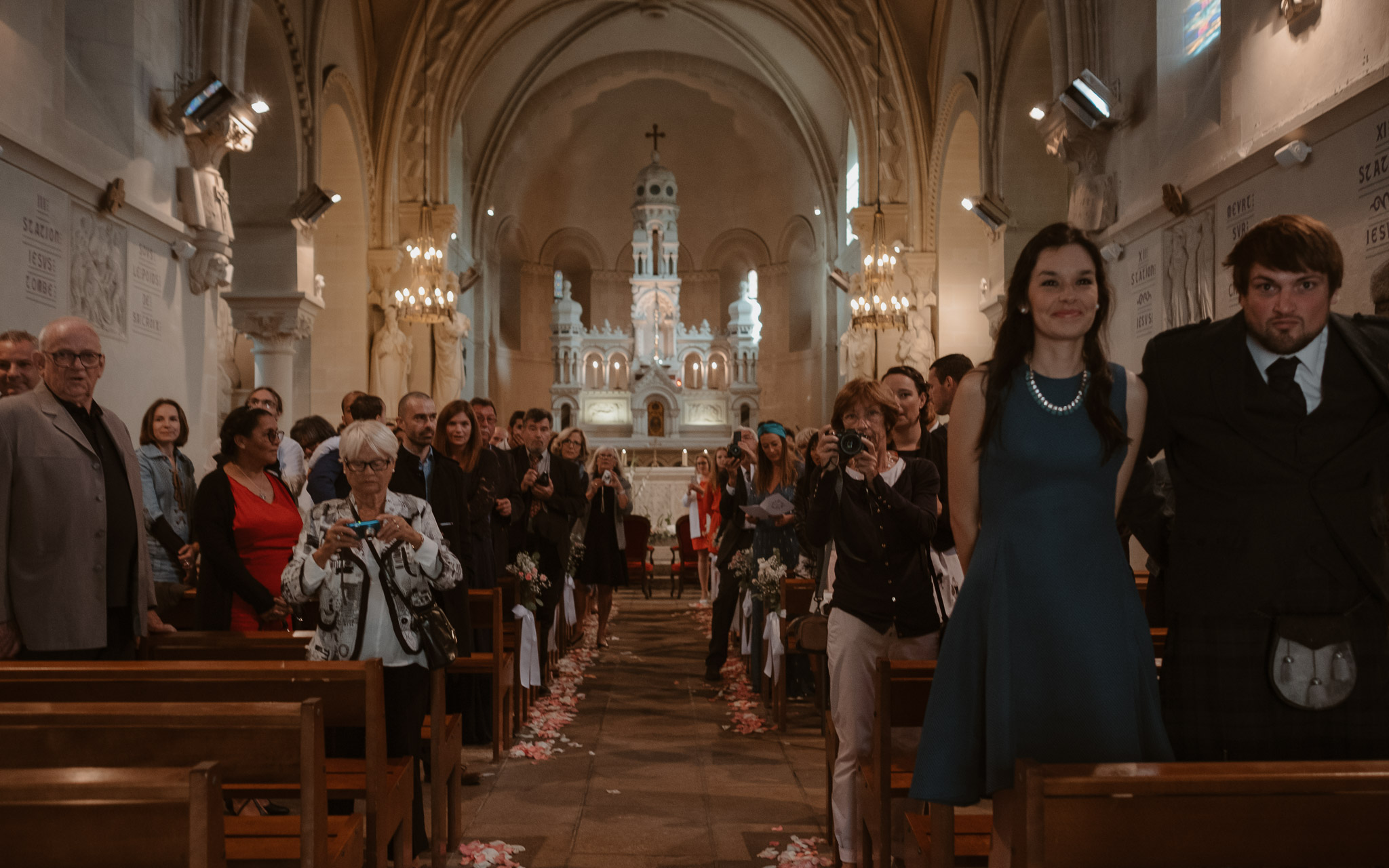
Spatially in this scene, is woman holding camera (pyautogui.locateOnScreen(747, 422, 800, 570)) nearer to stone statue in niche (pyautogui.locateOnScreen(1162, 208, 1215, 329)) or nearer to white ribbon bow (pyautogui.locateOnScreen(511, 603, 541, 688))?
white ribbon bow (pyautogui.locateOnScreen(511, 603, 541, 688))

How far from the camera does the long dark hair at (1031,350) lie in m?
2.14

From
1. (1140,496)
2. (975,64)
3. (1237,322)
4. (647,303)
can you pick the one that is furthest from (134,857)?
(647,303)

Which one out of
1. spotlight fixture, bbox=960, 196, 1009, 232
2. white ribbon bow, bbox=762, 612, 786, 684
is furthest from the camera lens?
spotlight fixture, bbox=960, 196, 1009, 232

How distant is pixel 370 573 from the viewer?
3.52 metres

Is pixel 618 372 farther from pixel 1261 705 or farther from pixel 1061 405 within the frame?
pixel 1261 705

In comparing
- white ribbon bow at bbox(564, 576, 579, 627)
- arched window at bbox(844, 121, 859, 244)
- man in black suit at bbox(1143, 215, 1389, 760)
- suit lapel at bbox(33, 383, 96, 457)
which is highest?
arched window at bbox(844, 121, 859, 244)

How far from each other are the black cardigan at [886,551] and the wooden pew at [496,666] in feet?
6.55

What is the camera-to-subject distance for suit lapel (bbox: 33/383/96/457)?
12.4ft

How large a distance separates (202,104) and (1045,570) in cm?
798

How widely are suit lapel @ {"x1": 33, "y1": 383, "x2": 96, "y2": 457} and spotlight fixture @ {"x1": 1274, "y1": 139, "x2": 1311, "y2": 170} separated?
586 cm

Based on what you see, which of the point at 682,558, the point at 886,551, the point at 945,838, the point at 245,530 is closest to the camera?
the point at 945,838

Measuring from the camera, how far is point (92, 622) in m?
3.82

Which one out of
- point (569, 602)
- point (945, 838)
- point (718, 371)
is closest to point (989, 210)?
point (569, 602)

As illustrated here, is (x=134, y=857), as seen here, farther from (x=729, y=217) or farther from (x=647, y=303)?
(x=729, y=217)
